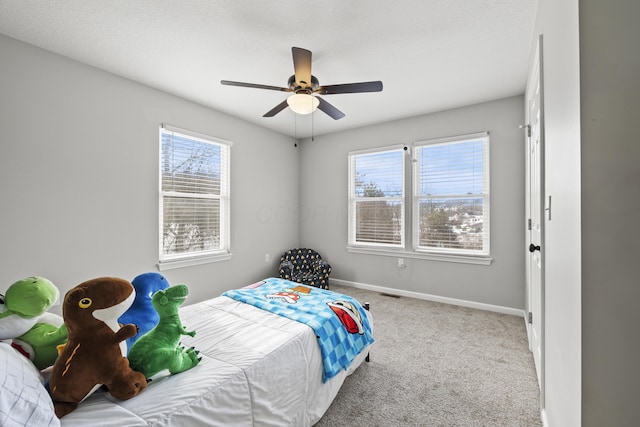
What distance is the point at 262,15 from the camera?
1882mm

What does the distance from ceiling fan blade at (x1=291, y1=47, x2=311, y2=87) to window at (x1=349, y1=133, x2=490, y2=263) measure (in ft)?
7.32

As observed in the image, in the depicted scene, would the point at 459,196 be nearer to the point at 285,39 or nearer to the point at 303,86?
the point at 303,86

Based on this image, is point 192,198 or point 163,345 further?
point 192,198

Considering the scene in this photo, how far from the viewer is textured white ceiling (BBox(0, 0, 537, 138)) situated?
5.96ft

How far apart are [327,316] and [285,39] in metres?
2.12

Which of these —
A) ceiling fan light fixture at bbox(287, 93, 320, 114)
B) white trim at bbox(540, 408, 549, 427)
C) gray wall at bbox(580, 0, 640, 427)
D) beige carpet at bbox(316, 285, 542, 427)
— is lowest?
beige carpet at bbox(316, 285, 542, 427)

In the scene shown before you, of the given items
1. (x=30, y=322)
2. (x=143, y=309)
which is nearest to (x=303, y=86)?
(x=143, y=309)

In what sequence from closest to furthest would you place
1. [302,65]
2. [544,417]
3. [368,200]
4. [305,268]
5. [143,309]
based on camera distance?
[143,309], [544,417], [302,65], [368,200], [305,268]

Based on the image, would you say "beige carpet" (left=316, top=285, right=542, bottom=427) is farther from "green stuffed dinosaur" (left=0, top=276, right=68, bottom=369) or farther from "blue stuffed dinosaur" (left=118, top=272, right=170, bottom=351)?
"green stuffed dinosaur" (left=0, top=276, right=68, bottom=369)

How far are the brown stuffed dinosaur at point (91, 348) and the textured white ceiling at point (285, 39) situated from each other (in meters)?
1.85

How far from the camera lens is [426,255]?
3.75m

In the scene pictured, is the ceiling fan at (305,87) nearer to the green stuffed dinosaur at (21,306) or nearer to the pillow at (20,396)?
the green stuffed dinosaur at (21,306)

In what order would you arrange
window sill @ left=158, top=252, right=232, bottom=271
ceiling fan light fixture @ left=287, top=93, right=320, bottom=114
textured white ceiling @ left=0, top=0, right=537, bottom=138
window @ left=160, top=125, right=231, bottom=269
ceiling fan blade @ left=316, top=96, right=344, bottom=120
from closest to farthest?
textured white ceiling @ left=0, top=0, right=537, bottom=138 → ceiling fan light fixture @ left=287, top=93, right=320, bottom=114 → ceiling fan blade @ left=316, top=96, right=344, bottom=120 → window sill @ left=158, top=252, right=232, bottom=271 → window @ left=160, top=125, right=231, bottom=269

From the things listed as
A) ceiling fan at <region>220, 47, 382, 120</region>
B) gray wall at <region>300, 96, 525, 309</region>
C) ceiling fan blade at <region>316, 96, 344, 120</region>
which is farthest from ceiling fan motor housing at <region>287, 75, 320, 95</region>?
gray wall at <region>300, 96, 525, 309</region>
